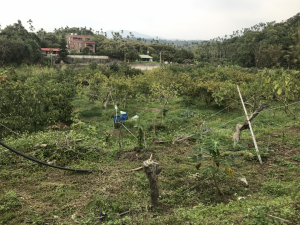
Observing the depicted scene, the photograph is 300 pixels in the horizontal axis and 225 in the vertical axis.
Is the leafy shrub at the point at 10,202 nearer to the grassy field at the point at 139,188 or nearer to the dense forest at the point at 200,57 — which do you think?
the grassy field at the point at 139,188

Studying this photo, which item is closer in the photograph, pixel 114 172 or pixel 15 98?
pixel 114 172

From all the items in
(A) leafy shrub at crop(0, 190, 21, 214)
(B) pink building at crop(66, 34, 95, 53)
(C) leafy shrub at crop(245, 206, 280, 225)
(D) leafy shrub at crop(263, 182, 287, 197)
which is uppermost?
(B) pink building at crop(66, 34, 95, 53)

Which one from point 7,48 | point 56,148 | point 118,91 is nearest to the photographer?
point 56,148

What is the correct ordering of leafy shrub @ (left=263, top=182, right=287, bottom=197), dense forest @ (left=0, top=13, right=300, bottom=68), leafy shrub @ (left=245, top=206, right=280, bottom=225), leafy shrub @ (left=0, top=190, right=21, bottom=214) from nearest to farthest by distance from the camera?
leafy shrub @ (left=245, top=206, right=280, bottom=225) < leafy shrub @ (left=0, top=190, right=21, bottom=214) < leafy shrub @ (left=263, top=182, right=287, bottom=197) < dense forest @ (left=0, top=13, right=300, bottom=68)

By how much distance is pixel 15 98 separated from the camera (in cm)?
946

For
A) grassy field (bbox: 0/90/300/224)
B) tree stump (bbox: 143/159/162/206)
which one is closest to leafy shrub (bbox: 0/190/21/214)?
grassy field (bbox: 0/90/300/224)

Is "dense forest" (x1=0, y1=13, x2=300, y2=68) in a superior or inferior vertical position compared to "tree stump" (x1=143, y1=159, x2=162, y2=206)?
superior

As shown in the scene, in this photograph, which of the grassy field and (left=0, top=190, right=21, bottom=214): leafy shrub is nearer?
the grassy field

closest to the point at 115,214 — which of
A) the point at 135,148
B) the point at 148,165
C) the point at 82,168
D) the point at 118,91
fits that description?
the point at 148,165

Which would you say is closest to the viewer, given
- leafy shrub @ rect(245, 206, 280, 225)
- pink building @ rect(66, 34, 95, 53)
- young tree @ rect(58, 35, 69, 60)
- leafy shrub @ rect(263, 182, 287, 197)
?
leafy shrub @ rect(245, 206, 280, 225)

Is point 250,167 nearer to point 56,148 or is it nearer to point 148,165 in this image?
point 148,165

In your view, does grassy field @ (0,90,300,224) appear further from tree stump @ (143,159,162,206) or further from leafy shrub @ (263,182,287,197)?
tree stump @ (143,159,162,206)

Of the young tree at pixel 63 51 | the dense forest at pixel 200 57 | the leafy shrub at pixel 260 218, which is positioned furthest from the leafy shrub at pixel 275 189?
the young tree at pixel 63 51

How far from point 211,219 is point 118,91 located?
1288 cm
